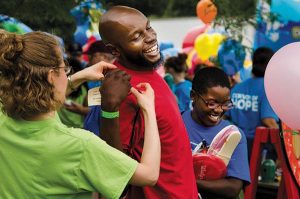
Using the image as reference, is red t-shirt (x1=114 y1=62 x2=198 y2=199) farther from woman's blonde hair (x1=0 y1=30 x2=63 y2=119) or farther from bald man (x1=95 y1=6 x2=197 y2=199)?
woman's blonde hair (x1=0 y1=30 x2=63 y2=119)


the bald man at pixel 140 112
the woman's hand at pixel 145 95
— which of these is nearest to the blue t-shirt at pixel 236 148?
the bald man at pixel 140 112

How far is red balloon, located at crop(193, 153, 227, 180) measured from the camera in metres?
3.23

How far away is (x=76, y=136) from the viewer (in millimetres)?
2238

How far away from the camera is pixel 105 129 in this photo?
8.18 feet

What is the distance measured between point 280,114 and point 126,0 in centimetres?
181

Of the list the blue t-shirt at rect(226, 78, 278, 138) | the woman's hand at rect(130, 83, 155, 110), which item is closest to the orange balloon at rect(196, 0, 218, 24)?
the blue t-shirt at rect(226, 78, 278, 138)

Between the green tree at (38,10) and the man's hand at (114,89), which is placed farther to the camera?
the green tree at (38,10)

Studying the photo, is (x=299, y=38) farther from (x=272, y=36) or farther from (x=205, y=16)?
(x=205, y=16)

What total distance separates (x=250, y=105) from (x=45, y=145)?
449 centimetres

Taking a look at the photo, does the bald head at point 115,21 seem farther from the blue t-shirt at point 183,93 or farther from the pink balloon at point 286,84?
the blue t-shirt at point 183,93

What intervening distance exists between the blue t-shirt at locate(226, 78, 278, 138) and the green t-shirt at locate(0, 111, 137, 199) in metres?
4.28

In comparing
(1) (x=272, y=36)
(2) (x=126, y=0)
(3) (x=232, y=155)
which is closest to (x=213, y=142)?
(3) (x=232, y=155)

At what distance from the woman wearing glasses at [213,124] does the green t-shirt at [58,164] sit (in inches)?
42.6

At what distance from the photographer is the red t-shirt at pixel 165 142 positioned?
2.62 m
